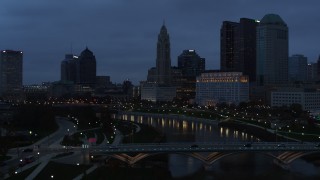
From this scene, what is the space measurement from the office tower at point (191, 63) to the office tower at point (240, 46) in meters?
19.6

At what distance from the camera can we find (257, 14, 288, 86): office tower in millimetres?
133125

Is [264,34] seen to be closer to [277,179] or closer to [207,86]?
[207,86]

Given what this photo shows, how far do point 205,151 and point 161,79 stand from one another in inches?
4752

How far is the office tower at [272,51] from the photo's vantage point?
133125 mm

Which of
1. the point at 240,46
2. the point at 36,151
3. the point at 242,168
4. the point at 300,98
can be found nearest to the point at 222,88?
the point at 300,98

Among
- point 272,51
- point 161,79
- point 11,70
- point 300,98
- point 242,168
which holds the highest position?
point 272,51

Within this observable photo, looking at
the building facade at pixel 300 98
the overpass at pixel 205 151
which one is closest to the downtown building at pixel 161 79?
the building facade at pixel 300 98

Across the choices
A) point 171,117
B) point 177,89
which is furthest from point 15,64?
point 171,117

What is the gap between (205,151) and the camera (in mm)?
32188

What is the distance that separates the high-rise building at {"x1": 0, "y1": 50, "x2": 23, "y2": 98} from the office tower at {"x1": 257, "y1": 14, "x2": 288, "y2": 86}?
7111 cm

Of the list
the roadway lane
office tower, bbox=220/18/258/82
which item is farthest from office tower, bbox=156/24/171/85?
the roadway lane

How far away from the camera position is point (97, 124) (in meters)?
55.2

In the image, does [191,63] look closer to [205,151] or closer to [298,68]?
[298,68]

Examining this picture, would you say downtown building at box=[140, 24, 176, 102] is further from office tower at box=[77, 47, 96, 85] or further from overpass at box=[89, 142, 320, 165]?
overpass at box=[89, 142, 320, 165]
